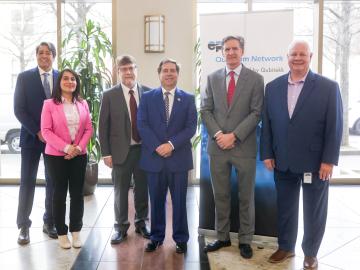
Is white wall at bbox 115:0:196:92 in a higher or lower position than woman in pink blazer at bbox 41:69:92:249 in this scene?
higher

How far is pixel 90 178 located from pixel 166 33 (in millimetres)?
2114

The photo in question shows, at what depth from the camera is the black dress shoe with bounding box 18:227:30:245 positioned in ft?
12.0

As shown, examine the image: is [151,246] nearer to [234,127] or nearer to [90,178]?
[234,127]

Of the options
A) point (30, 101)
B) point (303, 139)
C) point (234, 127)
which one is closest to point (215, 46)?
point (234, 127)

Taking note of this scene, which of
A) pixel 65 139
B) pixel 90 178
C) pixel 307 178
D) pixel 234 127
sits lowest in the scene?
pixel 90 178

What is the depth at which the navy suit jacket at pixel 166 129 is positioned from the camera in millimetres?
3322

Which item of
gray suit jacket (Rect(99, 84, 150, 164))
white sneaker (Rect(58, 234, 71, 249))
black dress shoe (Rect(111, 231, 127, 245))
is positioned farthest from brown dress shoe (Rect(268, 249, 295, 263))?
white sneaker (Rect(58, 234, 71, 249))

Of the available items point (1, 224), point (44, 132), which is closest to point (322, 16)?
point (44, 132)

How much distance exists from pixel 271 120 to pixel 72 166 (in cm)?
158

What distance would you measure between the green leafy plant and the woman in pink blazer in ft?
5.75

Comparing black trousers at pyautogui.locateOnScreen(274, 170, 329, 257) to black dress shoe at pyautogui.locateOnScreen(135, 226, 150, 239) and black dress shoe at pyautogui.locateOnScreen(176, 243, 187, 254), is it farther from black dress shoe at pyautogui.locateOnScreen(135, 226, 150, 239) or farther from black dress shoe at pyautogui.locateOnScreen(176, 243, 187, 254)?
black dress shoe at pyautogui.locateOnScreen(135, 226, 150, 239)

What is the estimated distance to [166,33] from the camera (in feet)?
18.4

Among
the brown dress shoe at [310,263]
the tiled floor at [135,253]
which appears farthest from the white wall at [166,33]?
the brown dress shoe at [310,263]

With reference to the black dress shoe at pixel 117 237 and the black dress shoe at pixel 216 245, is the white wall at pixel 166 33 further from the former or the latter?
the black dress shoe at pixel 216 245
